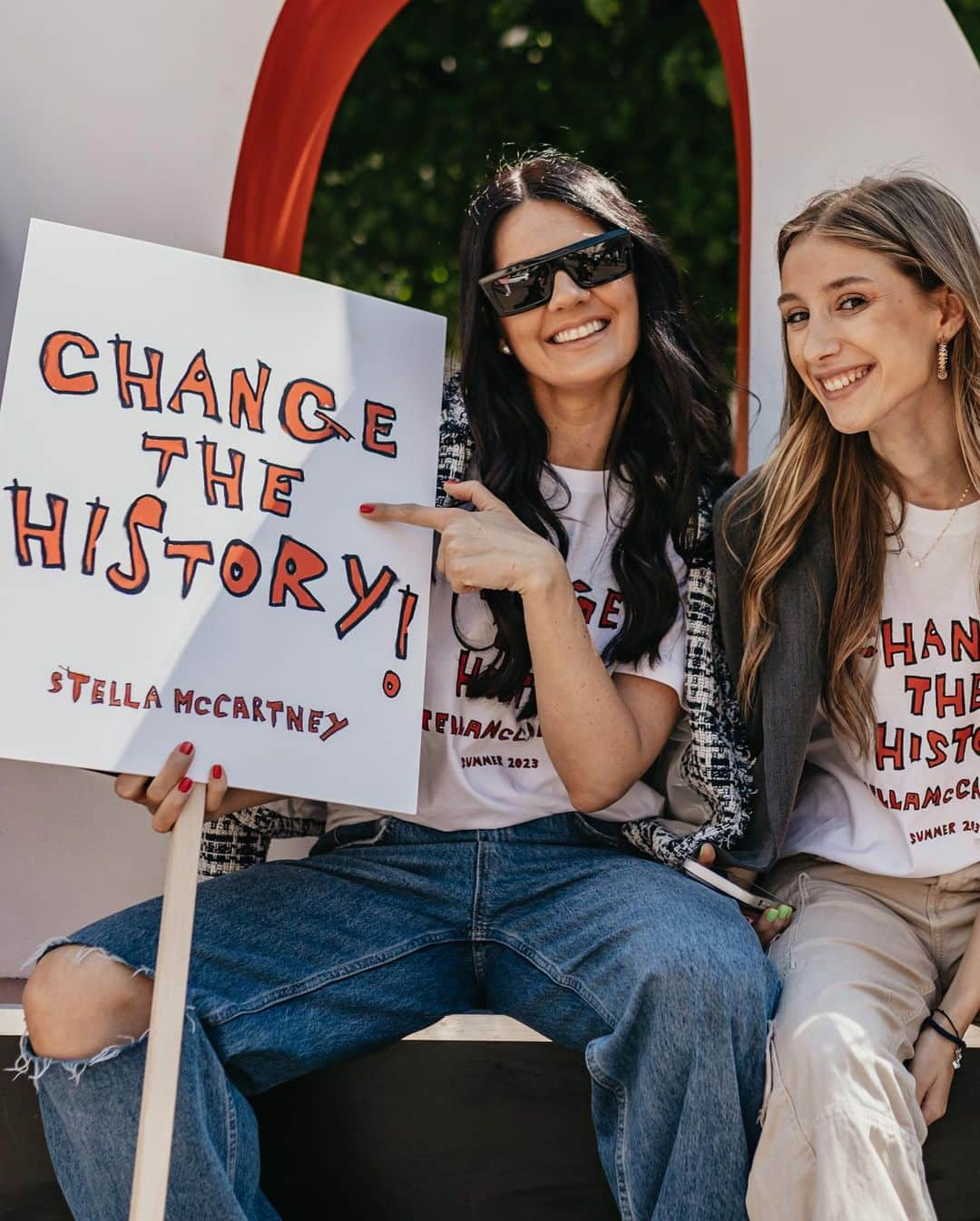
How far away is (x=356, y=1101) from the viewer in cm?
223

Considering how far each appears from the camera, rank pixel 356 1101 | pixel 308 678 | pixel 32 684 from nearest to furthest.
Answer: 1. pixel 32 684
2. pixel 308 678
3. pixel 356 1101

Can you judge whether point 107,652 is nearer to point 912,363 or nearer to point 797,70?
point 912,363

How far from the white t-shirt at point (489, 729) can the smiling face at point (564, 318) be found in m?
0.23

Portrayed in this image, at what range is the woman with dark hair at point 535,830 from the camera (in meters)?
1.95

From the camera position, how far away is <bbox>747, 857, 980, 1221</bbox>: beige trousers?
1840 millimetres

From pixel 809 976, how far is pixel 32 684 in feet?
3.67

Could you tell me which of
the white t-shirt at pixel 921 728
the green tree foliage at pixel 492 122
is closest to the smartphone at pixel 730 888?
the white t-shirt at pixel 921 728

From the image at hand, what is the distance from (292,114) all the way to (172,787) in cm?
156

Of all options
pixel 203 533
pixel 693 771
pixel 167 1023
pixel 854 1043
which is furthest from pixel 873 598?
pixel 167 1023

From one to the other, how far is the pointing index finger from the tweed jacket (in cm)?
25

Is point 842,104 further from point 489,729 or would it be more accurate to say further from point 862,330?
point 489,729

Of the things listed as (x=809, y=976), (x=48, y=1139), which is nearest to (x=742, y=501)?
(x=809, y=976)

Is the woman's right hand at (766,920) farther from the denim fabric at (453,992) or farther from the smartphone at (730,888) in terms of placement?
the denim fabric at (453,992)

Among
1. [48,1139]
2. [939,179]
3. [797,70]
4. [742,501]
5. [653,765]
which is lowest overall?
[48,1139]
